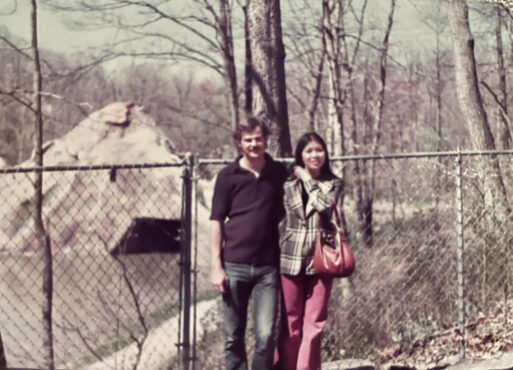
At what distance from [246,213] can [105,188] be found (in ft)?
44.1

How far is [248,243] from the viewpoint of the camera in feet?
12.0

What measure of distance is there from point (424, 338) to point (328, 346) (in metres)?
0.94

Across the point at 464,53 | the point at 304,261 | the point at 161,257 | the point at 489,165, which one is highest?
the point at 464,53

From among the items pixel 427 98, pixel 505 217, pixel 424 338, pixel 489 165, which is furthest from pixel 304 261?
pixel 427 98

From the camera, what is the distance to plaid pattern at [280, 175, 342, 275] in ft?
12.1

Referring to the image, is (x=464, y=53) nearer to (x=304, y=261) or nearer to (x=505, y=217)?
(x=505, y=217)

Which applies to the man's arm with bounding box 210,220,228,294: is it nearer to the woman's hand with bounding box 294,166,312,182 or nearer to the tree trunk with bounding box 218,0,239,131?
the woman's hand with bounding box 294,166,312,182

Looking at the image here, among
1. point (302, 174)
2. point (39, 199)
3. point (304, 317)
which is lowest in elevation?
point (304, 317)

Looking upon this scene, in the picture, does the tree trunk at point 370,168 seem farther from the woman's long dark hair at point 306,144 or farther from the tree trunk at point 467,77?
the woman's long dark hair at point 306,144

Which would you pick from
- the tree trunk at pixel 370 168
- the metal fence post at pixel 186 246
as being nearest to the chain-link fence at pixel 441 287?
the metal fence post at pixel 186 246

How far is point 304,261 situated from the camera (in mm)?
3709

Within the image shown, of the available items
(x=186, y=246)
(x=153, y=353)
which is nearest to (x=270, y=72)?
(x=186, y=246)

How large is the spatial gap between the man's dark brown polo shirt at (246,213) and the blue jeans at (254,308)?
0.07m

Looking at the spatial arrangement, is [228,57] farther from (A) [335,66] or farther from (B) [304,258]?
(B) [304,258]
